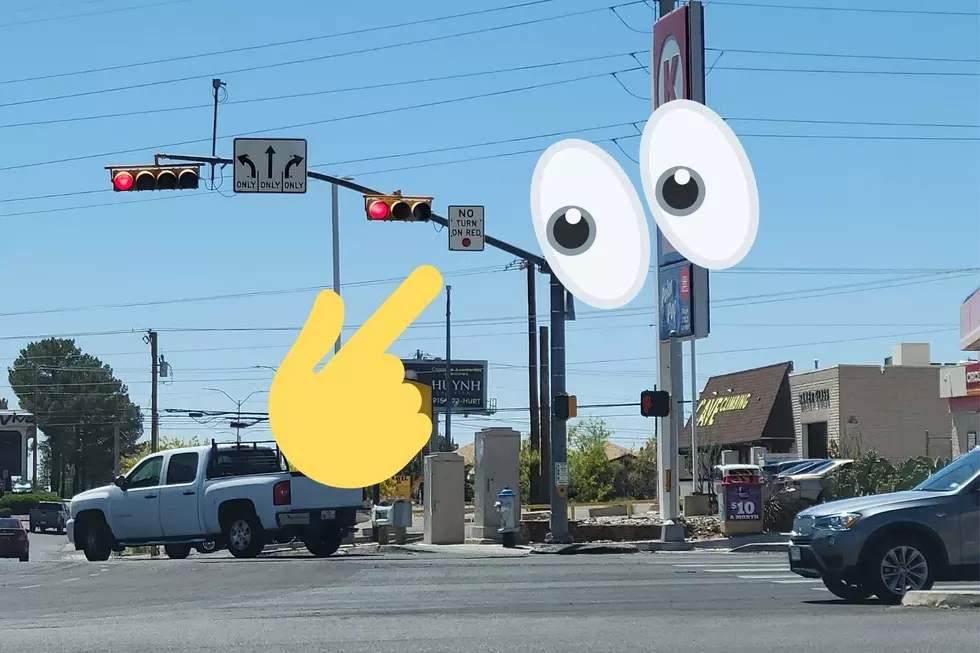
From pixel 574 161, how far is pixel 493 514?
1411cm

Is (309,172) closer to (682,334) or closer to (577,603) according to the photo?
(682,334)

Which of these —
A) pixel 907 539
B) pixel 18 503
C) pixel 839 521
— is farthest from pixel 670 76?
pixel 18 503

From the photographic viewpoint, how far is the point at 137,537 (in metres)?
25.1

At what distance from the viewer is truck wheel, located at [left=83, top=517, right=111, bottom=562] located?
2588 centimetres

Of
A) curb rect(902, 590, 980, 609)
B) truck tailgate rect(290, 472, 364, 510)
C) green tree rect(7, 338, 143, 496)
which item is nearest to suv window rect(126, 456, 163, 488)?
truck tailgate rect(290, 472, 364, 510)

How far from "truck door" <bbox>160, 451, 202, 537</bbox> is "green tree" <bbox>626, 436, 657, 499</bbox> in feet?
156

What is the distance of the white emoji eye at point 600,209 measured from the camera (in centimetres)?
1792

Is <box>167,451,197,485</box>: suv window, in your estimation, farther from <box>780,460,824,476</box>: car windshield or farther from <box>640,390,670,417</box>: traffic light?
<box>780,460,824,476</box>: car windshield

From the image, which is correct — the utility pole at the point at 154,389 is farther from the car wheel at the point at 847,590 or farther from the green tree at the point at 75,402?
the car wheel at the point at 847,590

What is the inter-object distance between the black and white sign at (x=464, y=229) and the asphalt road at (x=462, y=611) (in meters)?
6.47

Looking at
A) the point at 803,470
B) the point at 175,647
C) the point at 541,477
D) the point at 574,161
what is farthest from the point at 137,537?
the point at 541,477

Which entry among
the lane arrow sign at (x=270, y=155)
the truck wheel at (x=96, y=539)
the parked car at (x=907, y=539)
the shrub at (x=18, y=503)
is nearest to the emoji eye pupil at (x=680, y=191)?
the parked car at (x=907, y=539)

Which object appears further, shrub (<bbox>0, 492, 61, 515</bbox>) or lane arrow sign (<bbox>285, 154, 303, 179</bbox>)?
shrub (<bbox>0, 492, 61, 515</bbox>)

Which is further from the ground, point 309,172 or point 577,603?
point 309,172
